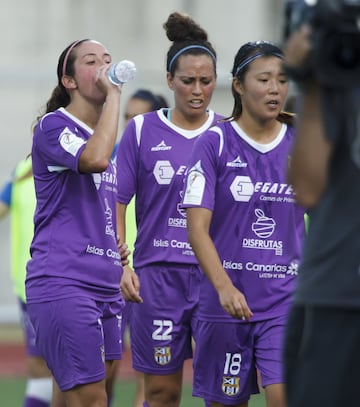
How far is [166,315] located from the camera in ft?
22.8

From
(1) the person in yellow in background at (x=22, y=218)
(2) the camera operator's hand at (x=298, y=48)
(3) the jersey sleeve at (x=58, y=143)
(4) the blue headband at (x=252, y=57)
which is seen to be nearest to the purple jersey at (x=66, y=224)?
(3) the jersey sleeve at (x=58, y=143)

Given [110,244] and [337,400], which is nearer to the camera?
[337,400]

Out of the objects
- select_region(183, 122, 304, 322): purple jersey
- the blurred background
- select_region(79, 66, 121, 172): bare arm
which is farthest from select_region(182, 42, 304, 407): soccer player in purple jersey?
the blurred background

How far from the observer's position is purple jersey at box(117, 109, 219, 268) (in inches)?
273

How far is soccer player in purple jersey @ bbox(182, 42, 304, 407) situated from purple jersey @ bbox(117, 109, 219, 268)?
2.72ft

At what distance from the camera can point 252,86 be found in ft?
20.1

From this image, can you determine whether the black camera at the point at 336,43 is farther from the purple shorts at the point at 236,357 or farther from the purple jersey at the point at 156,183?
the purple jersey at the point at 156,183

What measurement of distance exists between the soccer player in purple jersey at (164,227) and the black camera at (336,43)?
11.7 feet

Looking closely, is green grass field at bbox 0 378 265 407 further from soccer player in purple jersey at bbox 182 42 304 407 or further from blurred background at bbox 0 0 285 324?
blurred background at bbox 0 0 285 324

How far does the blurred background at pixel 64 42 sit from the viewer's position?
1377 centimetres

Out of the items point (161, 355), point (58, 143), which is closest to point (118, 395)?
point (161, 355)

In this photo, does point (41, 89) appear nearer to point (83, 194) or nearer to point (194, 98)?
point (194, 98)

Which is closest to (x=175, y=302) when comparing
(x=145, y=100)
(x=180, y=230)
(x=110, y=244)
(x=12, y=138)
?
(x=180, y=230)

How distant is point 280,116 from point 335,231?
2.87m
